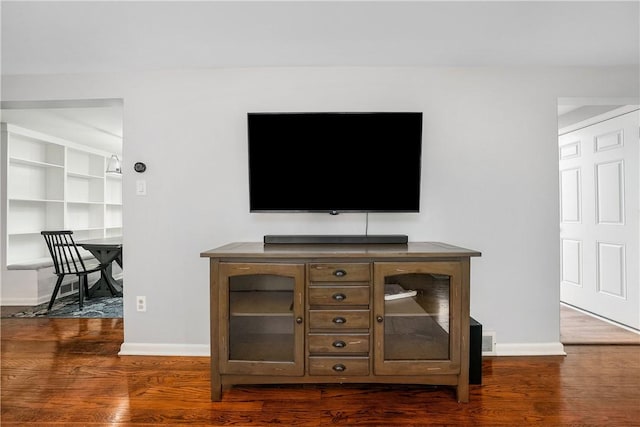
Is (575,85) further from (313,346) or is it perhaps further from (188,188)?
(188,188)

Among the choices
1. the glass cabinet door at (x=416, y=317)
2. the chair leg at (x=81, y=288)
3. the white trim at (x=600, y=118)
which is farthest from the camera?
the chair leg at (x=81, y=288)

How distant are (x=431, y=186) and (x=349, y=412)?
1512 millimetres

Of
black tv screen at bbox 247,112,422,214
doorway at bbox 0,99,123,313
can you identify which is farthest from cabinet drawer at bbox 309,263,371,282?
doorway at bbox 0,99,123,313

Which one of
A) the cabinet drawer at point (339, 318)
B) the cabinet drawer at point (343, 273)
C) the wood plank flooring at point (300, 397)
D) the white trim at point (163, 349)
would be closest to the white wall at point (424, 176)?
the white trim at point (163, 349)

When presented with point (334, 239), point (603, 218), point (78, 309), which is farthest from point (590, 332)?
point (78, 309)

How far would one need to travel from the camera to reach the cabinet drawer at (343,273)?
1858 mm

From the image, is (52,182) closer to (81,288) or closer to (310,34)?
(81,288)

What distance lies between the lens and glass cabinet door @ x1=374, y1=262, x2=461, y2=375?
1.85m

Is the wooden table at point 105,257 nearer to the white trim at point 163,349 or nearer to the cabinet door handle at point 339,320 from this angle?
the white trim at point 163,349

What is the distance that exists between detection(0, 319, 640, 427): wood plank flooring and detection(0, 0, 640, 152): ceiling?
2016mm

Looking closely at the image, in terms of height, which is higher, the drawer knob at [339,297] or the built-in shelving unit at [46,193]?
the built-in shelving unit at [46,193]

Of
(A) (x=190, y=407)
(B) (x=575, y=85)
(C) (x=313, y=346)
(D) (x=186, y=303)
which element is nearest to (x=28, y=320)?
(D) (x=186, y=303)

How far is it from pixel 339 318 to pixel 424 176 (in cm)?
118

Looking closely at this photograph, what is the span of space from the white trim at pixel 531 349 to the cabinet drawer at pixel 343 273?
131 centimetres
